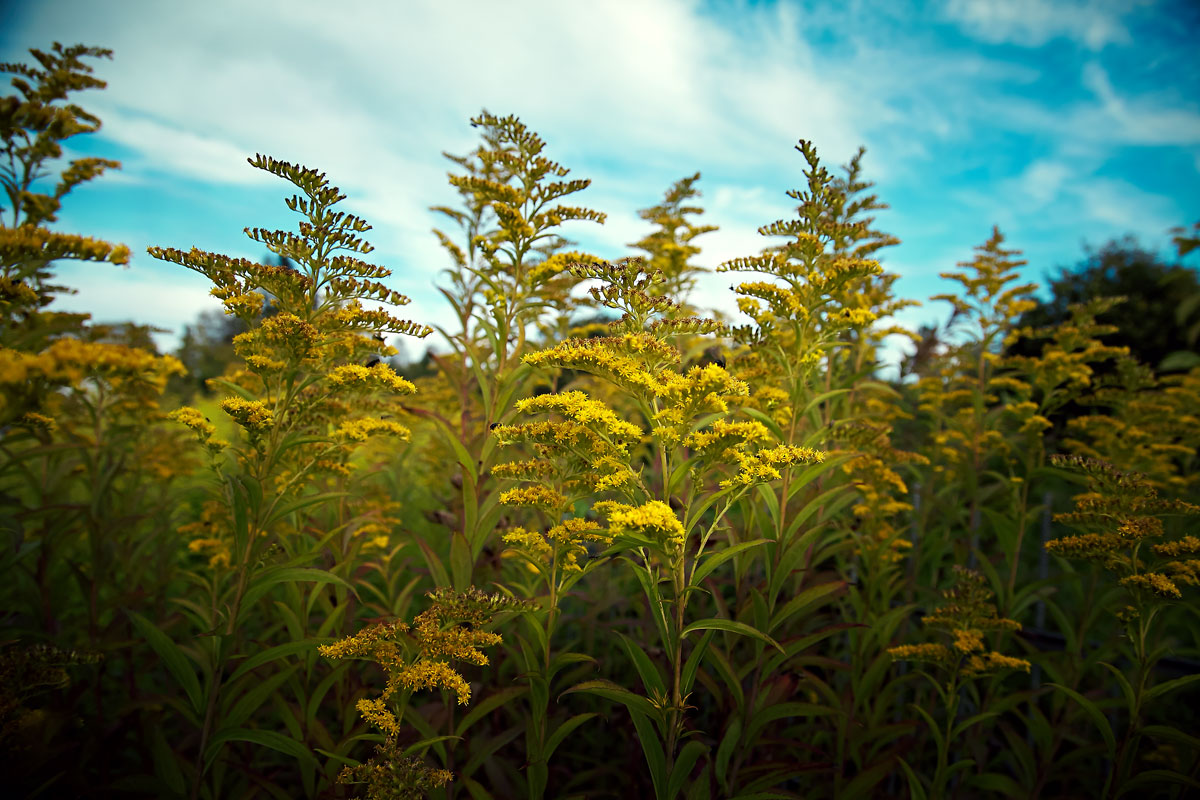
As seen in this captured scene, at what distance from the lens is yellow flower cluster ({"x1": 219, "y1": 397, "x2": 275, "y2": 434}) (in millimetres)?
2297

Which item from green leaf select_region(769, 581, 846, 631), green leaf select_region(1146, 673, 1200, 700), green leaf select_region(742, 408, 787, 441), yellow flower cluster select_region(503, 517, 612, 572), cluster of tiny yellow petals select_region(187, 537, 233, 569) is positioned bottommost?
green leaf select_region(1146, 673, 1200, 700)

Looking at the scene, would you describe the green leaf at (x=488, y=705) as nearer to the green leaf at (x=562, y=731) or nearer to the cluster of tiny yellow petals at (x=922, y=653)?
the green leaf at (x=562, y=731)

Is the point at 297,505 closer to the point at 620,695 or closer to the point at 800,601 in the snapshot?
the point at 620,695

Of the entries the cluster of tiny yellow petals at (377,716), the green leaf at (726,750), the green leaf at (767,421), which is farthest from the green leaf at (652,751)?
the green leaf at (767,421)

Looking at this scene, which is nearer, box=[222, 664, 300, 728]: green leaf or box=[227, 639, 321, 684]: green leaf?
box=[227, 639, 321, 684]: green leaf

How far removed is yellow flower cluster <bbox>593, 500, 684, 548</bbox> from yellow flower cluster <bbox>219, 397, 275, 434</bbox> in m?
1.46

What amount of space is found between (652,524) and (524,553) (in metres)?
0.88

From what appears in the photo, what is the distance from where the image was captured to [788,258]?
3.17 meters

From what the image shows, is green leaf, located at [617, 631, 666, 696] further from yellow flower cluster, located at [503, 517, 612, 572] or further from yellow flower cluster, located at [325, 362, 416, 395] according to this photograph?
yellow flower cluster, located at [325, 362, 416, 395]

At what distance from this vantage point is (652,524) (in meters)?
1.94

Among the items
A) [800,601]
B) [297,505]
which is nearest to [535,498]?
[297,505]

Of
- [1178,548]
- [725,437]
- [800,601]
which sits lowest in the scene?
[800,601]

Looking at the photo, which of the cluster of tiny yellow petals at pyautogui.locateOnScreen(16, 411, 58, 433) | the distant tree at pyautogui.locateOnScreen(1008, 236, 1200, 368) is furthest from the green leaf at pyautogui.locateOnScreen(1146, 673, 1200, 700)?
the distant tree at pyautogui.locateOnScreen(1008, 236, 1200, 368)

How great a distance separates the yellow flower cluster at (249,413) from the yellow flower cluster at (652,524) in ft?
4.81
